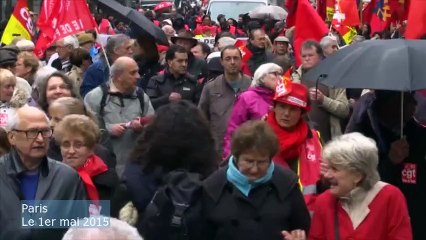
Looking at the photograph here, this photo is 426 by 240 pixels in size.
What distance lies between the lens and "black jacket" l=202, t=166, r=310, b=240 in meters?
5.69

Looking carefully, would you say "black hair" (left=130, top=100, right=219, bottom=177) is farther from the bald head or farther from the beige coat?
the beige coat

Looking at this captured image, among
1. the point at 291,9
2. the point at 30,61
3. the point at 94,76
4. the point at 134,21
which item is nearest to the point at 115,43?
the point at 94,76

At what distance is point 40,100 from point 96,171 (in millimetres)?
2164

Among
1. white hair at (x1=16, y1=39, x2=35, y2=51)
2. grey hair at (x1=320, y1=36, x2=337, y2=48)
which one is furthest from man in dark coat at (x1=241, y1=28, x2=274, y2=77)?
white hair at (x1=16, y1=39, x2=35, y2=51)

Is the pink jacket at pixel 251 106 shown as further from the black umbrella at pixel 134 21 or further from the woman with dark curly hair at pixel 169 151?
the black umbrella at pixel 134 21

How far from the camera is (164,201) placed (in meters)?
5.49

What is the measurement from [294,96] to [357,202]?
143 cm

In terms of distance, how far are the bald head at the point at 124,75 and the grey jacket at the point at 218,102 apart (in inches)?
47.6

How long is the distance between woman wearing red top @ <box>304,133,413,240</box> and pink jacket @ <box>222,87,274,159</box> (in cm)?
282

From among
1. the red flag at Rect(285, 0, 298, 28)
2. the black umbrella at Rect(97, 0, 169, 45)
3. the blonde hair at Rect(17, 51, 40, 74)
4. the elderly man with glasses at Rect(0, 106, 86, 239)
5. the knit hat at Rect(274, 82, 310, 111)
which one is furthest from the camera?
the red flag at Rect(285, 0, 298, 28)

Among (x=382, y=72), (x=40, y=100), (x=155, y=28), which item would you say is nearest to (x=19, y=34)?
(x=155, y=28)

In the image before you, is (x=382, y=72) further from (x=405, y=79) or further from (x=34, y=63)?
(x=34, y=63)

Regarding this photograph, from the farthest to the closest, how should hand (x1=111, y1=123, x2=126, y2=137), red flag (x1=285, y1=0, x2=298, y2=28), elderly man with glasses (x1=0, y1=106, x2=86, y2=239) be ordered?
red flag (x1=285, y1=0, x2=298, y2=28) → hand (x1=111, y1=123, x2=126, y2=137) → elderly man with glasses (x1=0, y1=106, x2=86, y2=239)

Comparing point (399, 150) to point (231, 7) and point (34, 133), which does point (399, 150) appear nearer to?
point (34, 133)
